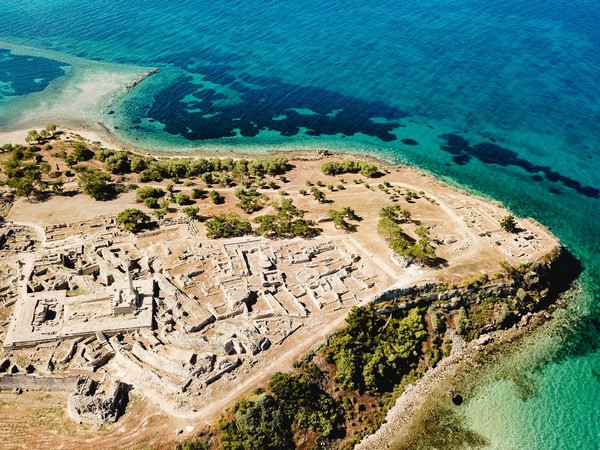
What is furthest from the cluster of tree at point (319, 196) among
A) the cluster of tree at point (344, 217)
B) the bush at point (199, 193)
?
the bush at point (199, 193)

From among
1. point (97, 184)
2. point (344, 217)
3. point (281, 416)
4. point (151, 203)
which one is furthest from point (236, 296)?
point (97, 184)

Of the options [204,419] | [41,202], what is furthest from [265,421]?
[41,202]

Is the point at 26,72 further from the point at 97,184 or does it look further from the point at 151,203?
the point at 151,203

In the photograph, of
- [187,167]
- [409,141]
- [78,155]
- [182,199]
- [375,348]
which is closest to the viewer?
[375,348]

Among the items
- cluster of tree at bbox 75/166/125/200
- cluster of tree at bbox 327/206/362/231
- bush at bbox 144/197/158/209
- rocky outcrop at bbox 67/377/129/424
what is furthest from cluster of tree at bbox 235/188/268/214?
rocky outcrop at bbox 67/377/129/424

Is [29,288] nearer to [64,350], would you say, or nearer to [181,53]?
[64,350]

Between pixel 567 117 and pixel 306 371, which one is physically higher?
pixel 567 117

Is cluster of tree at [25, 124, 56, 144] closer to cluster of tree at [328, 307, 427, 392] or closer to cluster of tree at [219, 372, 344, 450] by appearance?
cluster of tree at [219, 372, 344, 450]
